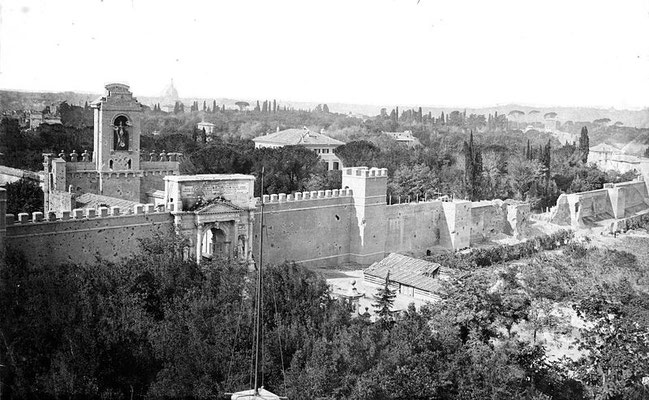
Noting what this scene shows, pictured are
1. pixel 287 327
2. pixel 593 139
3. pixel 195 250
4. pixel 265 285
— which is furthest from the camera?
pixel 593 139

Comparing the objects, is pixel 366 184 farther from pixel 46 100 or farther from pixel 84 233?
pixel 46 100

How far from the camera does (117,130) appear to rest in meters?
26.1

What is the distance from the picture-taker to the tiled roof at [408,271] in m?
22.9

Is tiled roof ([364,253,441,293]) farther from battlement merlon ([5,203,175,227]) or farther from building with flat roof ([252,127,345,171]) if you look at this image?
building with flat roof ([252,127,345,171])

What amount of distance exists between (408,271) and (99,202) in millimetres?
8970

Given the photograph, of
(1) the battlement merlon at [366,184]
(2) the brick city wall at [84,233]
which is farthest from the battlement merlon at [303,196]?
(2) the brick city wall at [84,233]

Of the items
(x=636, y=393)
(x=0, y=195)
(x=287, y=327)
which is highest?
(x=0, y=195)

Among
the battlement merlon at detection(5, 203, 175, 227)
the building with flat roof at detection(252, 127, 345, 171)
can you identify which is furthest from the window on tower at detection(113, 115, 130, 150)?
the building with flat roof at detection(252, 127, 345, 171)

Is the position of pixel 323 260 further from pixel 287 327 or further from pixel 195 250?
pixel 287 327

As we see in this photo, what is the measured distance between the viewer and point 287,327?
14234 millimetres

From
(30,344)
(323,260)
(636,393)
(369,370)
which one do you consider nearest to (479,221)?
(323,260)

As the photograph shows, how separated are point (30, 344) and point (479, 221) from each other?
22208mm

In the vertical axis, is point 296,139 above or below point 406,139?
above

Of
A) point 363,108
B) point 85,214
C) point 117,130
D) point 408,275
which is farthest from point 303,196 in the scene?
point 363,108
